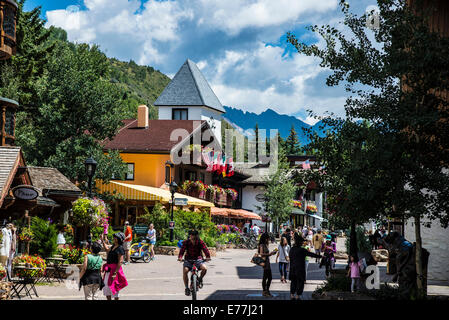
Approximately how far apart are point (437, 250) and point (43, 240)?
1291 cm

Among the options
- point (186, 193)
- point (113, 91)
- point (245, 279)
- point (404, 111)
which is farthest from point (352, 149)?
point (186, 193)

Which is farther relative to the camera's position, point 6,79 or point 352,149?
point 6,79

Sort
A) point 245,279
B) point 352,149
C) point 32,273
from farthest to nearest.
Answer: point 245,279, point 32,273, point 352,149

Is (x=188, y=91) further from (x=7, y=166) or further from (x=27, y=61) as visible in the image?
(x=7, y=166)

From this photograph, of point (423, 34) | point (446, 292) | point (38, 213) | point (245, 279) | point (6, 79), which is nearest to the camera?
point (423, 34)

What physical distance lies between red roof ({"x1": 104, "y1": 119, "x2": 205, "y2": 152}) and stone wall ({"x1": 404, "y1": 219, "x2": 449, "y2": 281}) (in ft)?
86.1

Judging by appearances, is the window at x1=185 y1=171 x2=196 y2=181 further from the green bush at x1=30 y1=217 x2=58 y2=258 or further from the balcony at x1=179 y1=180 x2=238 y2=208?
the green bush at x1=30 y1=217 x2=58 y2=258

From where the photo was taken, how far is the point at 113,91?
1410 inches

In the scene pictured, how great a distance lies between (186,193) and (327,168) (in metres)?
31.8

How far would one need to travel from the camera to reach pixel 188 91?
77.7 metres

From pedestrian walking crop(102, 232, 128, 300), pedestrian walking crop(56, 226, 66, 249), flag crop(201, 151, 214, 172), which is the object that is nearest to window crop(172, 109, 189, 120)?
flag crop(201, 151, 214, 172)

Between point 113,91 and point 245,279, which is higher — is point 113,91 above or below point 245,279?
above

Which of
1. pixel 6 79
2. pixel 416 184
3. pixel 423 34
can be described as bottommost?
pixel 416 184

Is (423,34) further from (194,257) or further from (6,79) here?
(6,79)
